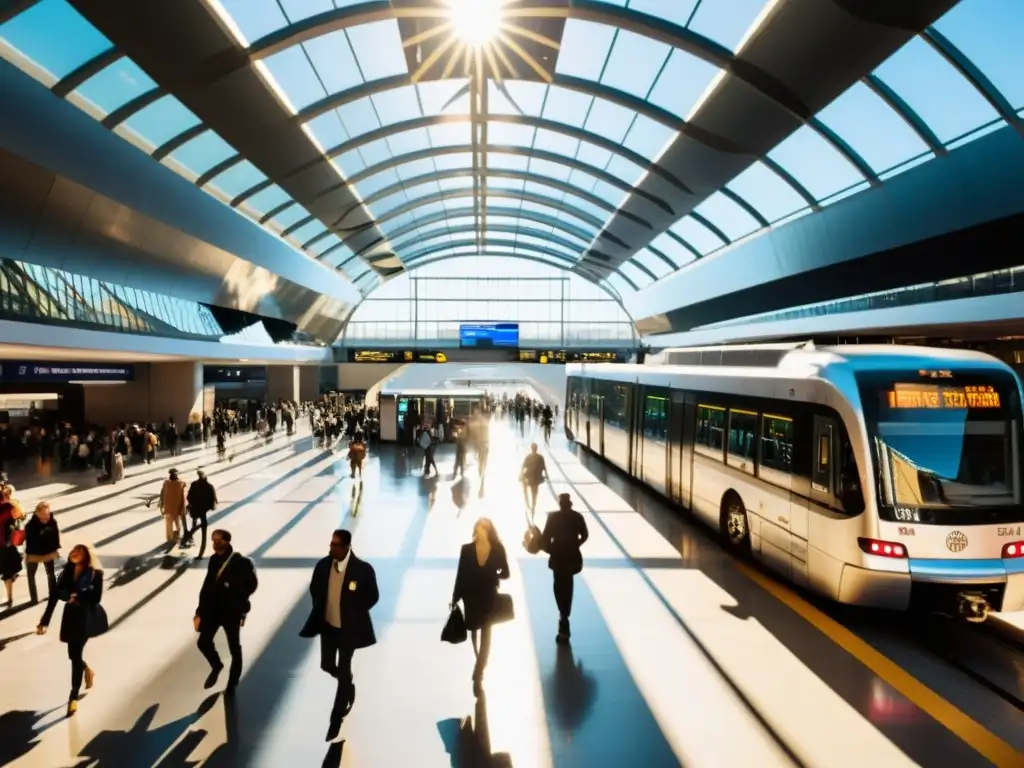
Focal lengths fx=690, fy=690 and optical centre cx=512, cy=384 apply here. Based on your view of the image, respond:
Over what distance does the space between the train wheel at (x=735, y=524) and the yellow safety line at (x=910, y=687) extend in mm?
1215

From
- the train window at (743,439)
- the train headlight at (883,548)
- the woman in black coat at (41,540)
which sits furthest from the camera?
the train window at (743,439)

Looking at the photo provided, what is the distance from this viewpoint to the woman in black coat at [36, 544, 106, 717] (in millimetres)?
5191

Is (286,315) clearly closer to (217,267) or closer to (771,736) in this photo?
(217,267)

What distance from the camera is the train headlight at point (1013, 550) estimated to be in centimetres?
669

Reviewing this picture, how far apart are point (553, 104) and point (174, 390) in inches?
677

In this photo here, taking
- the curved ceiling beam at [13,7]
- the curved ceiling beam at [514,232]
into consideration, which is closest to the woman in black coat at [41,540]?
the curved ceiling beam at [13,7]

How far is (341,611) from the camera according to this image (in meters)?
4.91

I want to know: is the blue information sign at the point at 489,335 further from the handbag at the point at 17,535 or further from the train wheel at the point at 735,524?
the handbag at the point at 17,535

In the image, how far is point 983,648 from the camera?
658 centimetres

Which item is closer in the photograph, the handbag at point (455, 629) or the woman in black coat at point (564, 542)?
the handbag at point (455, 629)

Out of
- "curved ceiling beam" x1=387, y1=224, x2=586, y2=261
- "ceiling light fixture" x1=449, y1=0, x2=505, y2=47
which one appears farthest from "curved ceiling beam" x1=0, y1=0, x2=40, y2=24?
"curved ceiling beam" x1=387, y1=224, x2=586, y2=261

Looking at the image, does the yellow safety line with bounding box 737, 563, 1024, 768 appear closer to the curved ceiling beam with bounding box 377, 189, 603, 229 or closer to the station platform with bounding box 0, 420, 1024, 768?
the station platform with bounding box 0, 420, 1024, 768

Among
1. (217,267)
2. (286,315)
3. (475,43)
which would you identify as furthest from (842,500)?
(286,315)

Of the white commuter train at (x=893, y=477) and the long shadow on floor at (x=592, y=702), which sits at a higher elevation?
the white commuter train at (x=893, y=477)
